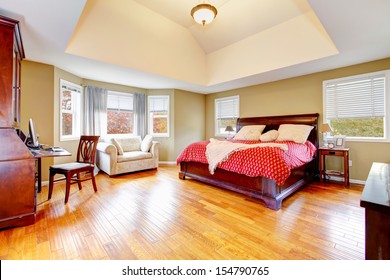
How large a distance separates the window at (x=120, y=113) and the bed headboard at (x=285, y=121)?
315 centimetres

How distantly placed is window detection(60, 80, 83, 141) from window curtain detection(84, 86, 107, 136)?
0.55 feet

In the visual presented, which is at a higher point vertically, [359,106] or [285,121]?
[359,106]

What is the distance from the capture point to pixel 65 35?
8.07ft

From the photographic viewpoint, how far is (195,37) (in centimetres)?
442

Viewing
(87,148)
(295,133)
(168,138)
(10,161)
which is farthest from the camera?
(168,138)

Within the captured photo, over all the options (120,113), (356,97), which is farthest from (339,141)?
(120,113)

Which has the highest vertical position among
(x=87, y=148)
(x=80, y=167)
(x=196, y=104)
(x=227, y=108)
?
(x=196, y=104)

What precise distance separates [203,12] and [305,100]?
286 centimetres

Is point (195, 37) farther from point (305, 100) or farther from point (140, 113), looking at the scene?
point (305, 100)

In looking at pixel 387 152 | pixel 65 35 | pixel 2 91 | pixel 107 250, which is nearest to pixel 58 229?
pixel 107 250

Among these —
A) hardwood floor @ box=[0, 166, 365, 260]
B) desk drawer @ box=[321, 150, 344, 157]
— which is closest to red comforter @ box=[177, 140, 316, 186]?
hardwood floor @ box=[0, 166, 365, 260]

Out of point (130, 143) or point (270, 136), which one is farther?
point (130, 143)

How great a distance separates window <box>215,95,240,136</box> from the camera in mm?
5414

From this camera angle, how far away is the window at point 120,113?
4859 millimetres
